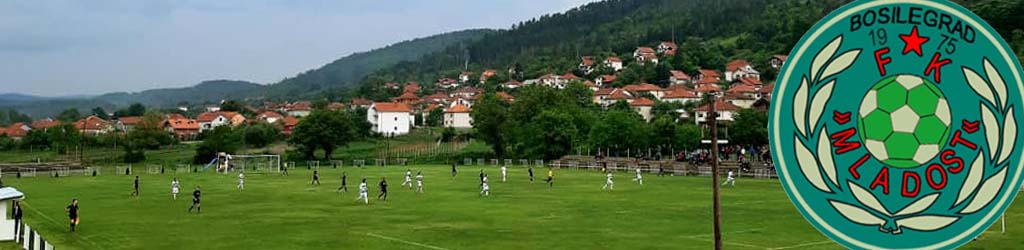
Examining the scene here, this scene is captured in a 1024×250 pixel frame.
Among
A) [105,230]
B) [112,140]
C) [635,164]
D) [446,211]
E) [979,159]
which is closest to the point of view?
[979,159]

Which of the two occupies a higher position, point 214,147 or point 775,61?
point 775,61

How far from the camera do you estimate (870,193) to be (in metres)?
12.0

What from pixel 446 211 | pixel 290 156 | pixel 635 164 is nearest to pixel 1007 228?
pixel 446 211

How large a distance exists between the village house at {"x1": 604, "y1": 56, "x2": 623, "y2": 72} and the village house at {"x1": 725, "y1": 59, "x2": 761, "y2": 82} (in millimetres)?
36781

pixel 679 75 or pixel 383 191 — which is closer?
pixel 383 191

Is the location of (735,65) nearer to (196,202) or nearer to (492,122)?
(492,122)

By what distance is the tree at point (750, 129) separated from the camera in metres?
73.7

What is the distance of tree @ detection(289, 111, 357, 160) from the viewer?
301 ft

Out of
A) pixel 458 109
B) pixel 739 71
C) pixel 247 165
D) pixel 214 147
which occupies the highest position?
pixel 739 71

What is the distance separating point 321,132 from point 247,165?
10.4 metres

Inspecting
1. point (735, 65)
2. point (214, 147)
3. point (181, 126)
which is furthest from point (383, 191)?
point (181, 126)

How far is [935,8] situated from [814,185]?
2.99 metres

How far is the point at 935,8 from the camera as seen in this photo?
39.9 feet

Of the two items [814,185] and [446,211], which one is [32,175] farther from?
[814,185]
